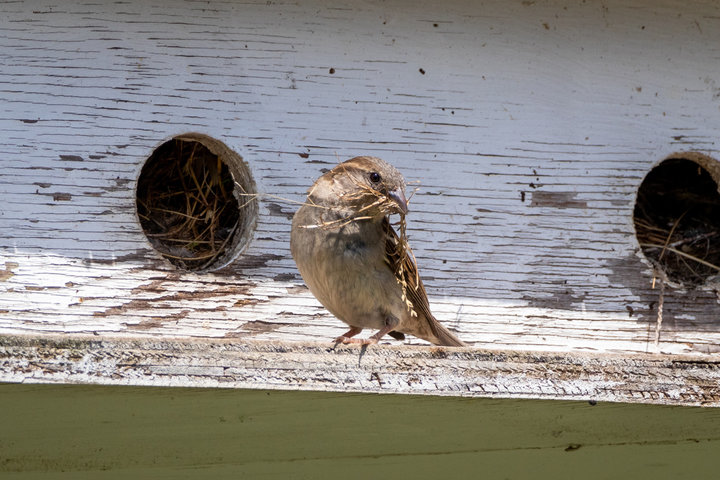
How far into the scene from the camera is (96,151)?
3152mm

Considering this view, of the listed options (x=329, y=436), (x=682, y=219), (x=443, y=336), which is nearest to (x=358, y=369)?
(x=329, y=436)

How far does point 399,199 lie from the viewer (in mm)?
2848

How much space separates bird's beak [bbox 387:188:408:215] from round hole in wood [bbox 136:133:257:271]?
752 millimetres

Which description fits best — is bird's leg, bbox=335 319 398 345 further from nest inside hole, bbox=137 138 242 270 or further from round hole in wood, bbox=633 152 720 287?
round hole in wood, bbox=633 152 720 287

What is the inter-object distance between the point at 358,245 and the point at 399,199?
0.58 feet

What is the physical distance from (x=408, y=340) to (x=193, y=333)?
870 mm

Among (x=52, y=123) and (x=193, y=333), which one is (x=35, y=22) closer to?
(x=52, y=123)

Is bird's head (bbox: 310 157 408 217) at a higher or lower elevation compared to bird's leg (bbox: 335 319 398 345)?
higher

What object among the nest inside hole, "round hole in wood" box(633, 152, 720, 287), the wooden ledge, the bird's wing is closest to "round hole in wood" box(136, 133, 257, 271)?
the nest inside hole

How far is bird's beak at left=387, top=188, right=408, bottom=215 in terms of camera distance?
284 centimetres

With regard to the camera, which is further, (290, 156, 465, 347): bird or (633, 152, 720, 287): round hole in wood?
(633, 152, 720, 287): round hole in wood

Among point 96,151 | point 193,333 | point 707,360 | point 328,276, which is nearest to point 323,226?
point 328,276

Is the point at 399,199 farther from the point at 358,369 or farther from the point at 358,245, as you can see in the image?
the point at 358,369

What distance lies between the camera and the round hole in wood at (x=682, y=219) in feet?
12.1
